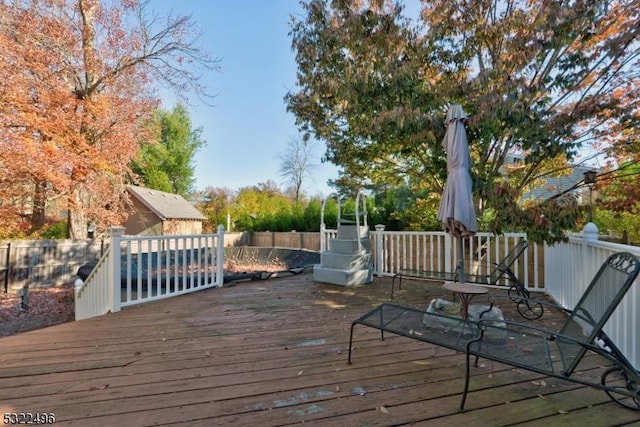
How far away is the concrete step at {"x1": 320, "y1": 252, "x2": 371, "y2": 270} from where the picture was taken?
5730 mm

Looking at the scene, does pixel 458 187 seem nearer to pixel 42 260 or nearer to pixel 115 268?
pixel 115 268

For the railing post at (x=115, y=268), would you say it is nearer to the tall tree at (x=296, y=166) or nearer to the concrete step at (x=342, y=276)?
the concrete step at (x=342, y=276)

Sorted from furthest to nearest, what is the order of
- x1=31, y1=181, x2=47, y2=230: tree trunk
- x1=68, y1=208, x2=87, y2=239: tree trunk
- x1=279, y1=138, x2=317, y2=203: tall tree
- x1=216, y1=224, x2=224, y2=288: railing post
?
x1=279, y1=138, x2=317, y2=203: tall tree
x1=68, y1=208, x2=87, y2=239: tree trunk
x1=31, y1=181, x2=47, y2=230: tree trunk
x1=216, y1=224, x2=224, y2=288: railing post

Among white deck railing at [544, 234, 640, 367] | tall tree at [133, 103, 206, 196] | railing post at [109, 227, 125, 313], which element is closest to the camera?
white deck railing at [544, 234, 640, 367]

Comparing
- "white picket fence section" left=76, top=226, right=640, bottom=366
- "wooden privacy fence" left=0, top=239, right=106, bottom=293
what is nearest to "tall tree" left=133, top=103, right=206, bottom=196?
"wooden privacy fence" left=0, top=239, right=106, bottom=293

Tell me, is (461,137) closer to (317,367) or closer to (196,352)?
(317,367)

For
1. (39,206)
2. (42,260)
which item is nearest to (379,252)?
(42,260)

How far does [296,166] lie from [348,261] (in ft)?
63.1

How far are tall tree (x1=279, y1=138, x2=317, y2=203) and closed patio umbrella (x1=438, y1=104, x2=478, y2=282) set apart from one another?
21.1 m

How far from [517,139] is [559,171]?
207 cm

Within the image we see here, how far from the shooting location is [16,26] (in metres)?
7.52

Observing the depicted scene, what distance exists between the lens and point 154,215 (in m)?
16.6

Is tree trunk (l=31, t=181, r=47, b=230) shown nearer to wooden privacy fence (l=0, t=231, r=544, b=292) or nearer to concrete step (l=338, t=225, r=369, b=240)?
wooden privacy fence (l=0, t=231, r=544, b=292)

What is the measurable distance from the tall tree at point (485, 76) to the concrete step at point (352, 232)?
140 centimetres
